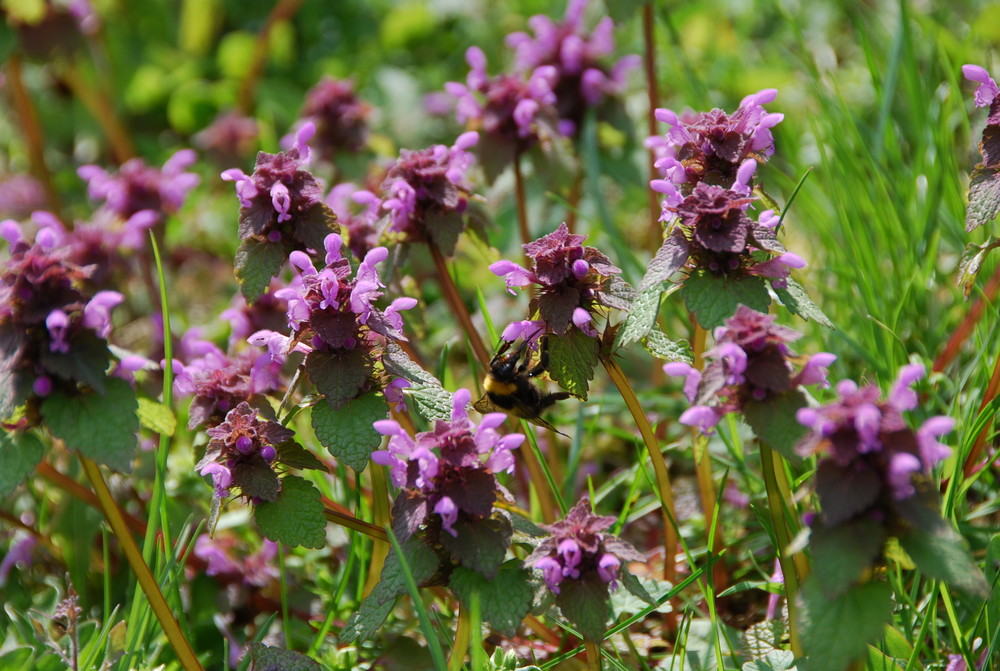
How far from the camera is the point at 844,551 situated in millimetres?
1460

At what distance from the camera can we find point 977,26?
4254 millimetres

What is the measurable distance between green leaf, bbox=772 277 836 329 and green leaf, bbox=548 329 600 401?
367mm

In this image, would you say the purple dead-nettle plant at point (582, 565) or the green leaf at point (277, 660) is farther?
the green leaf at point (277, 660)

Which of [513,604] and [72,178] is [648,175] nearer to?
[513,604]

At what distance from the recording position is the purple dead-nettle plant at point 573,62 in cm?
345

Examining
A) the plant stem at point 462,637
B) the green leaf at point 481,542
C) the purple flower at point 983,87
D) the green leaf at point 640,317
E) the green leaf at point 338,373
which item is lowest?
the plant stem at point 462,637

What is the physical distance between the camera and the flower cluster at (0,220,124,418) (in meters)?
1.96

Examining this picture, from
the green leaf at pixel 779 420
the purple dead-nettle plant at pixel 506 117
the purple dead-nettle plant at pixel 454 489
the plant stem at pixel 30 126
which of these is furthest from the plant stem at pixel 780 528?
the plant stem at pixel 30 126

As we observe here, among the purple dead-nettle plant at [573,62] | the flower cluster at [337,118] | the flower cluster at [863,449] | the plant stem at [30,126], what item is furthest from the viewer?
the plant stem at [30,126]

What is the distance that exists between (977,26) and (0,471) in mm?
4149

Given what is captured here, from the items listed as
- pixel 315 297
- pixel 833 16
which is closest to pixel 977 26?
pixel 833 16

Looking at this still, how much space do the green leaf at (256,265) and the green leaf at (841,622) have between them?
47.9 inches

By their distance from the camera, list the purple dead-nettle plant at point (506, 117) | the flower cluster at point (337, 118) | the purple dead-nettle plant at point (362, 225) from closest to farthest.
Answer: the purple dead-nettle plant at point (362, 225), the purple dead-nettle plant at point (506, 117), the flower cluster at point (337, 118)

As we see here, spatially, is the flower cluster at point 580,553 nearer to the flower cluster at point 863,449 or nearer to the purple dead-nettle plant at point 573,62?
the flower cluster at point 863,449
